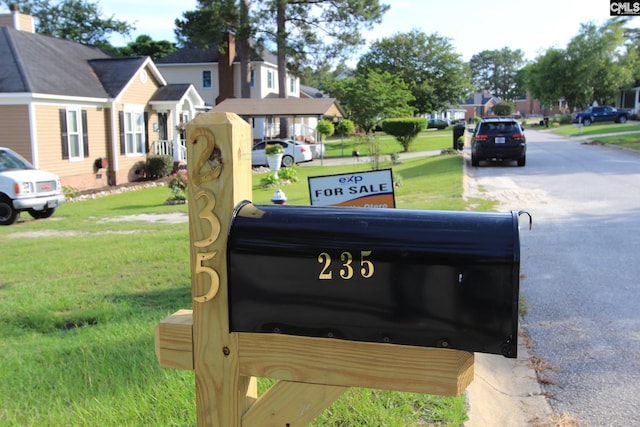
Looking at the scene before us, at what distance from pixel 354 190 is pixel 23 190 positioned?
12.0 meters

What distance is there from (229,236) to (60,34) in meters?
60.3

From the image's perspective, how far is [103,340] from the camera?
15.3ft

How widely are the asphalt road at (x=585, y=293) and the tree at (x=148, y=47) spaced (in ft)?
183

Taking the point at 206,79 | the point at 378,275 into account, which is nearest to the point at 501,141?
the point at 378,275

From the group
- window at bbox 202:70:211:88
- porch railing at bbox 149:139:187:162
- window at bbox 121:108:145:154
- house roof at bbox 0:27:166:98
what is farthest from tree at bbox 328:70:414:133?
window at bbox 121:108:145:154

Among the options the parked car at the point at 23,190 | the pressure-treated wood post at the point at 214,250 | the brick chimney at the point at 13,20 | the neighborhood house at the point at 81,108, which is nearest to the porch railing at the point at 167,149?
the neighborhood house at the point at 81,108

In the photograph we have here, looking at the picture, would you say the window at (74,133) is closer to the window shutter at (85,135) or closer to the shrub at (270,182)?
the window shutter at (85,135)

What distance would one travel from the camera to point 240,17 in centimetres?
3575

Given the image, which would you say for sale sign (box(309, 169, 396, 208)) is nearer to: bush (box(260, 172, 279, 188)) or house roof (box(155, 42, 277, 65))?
bush (box(260, 172, 279, 188))

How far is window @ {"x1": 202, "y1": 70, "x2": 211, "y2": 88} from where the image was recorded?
45469 mm

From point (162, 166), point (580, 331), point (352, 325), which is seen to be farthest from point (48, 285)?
point (162, 166)

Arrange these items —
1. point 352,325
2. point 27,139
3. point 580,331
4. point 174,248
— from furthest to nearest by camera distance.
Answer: point 27,139, point 174,248, point 580,331, point 352,325

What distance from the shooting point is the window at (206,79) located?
1790 inches

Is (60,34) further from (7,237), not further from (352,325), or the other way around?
(352,325)
